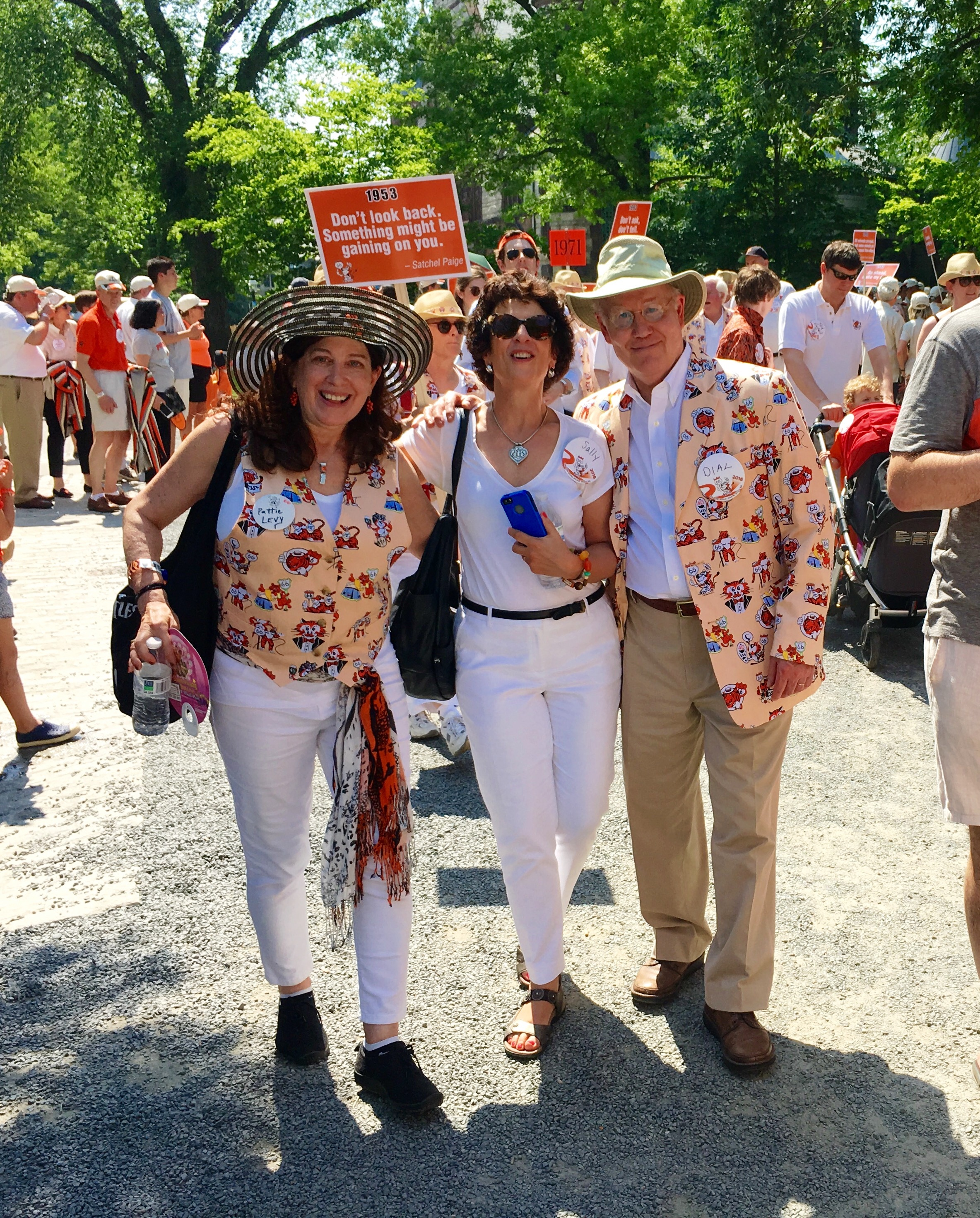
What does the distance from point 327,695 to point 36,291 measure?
1077 centimetres

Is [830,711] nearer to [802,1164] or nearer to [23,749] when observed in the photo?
[802,1164]

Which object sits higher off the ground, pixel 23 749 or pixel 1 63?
pixel 1 63

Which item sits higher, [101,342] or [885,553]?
[101,342]

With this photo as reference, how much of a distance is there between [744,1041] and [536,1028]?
0.58m

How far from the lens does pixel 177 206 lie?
3222cm

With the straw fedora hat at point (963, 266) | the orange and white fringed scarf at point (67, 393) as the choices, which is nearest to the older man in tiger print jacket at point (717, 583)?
the straw fedora hat at point (963, 266)

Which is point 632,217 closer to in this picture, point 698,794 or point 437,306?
point 437,306

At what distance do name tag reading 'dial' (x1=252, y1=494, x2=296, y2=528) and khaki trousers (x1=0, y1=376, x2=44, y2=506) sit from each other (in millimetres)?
10021

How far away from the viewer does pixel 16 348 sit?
39.1 feet

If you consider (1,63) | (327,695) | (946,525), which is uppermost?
(1,63)

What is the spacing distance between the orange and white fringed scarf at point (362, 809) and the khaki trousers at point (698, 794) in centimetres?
70

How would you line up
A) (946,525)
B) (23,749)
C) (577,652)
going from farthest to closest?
(23,749), (577,652), (946,525)

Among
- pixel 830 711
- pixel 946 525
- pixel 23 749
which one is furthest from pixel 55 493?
pixel 946 525

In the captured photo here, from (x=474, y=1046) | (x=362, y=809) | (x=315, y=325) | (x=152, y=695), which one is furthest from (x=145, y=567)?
(x=474, y=1046)
